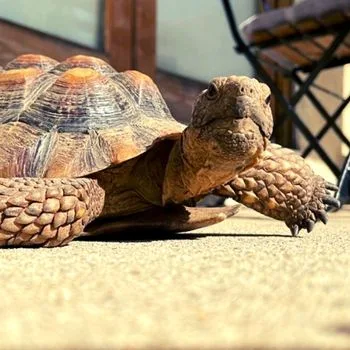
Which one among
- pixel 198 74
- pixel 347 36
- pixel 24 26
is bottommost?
pixel 198 74

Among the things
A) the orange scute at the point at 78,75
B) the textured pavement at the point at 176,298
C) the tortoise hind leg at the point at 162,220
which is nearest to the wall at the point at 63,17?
the orange scute at the point at 78,75

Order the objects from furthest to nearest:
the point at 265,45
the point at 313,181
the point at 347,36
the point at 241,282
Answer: the point at 265,45 < the point at 347,36 < the point at 313,181 < the point at 241,282

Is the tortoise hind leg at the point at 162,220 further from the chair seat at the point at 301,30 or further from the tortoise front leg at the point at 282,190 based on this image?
the chair seat at the point at 301,30

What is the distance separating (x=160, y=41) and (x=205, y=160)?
2.38 m

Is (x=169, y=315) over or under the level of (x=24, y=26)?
over

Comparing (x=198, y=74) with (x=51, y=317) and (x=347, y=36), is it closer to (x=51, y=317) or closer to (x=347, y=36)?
(x=347, y=36)

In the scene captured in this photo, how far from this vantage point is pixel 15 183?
1234mm

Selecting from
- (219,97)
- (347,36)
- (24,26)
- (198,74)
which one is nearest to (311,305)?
(219,97)

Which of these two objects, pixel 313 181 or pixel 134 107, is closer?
pixel 134 107

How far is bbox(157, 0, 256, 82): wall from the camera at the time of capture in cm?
370

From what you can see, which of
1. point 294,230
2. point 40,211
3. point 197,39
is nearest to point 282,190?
point 294,230

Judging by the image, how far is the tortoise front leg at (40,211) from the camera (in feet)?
3.93

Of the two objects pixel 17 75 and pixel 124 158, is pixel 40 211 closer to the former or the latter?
pixel 124 158

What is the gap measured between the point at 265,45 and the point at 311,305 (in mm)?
2092
